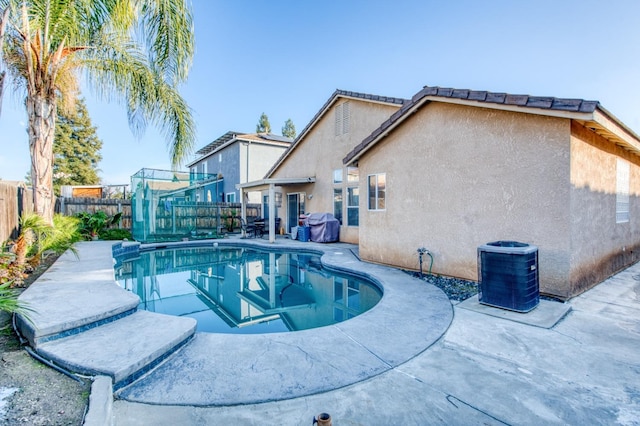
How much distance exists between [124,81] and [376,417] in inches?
426

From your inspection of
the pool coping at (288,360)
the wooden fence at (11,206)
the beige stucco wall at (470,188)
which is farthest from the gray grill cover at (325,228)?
the wooden fence at (11,206)

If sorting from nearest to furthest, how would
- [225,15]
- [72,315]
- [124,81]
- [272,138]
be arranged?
1. [72,315]
2. [124,81]
3. [225,15]
4. [272,138]

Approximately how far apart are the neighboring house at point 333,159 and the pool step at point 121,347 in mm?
9132

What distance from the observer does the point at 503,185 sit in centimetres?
629

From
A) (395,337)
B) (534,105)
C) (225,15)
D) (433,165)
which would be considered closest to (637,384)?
(395,337)

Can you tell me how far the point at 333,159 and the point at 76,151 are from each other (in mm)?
34105

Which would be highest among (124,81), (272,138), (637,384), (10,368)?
(272,138)

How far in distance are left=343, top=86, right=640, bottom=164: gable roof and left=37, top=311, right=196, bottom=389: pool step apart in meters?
6.61

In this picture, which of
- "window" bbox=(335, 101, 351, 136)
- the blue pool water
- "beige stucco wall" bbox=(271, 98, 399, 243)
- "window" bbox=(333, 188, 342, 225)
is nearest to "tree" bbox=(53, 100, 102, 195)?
"beige stucco wall" bbox=(271, 98, 399, 243)

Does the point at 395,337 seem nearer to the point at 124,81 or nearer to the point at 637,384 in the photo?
the point at 637,384

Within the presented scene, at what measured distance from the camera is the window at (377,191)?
29.8 feet

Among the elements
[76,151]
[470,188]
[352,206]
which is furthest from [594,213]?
[76,151]

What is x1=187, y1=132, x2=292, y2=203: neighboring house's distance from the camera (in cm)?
2264

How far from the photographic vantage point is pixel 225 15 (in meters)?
11.1
